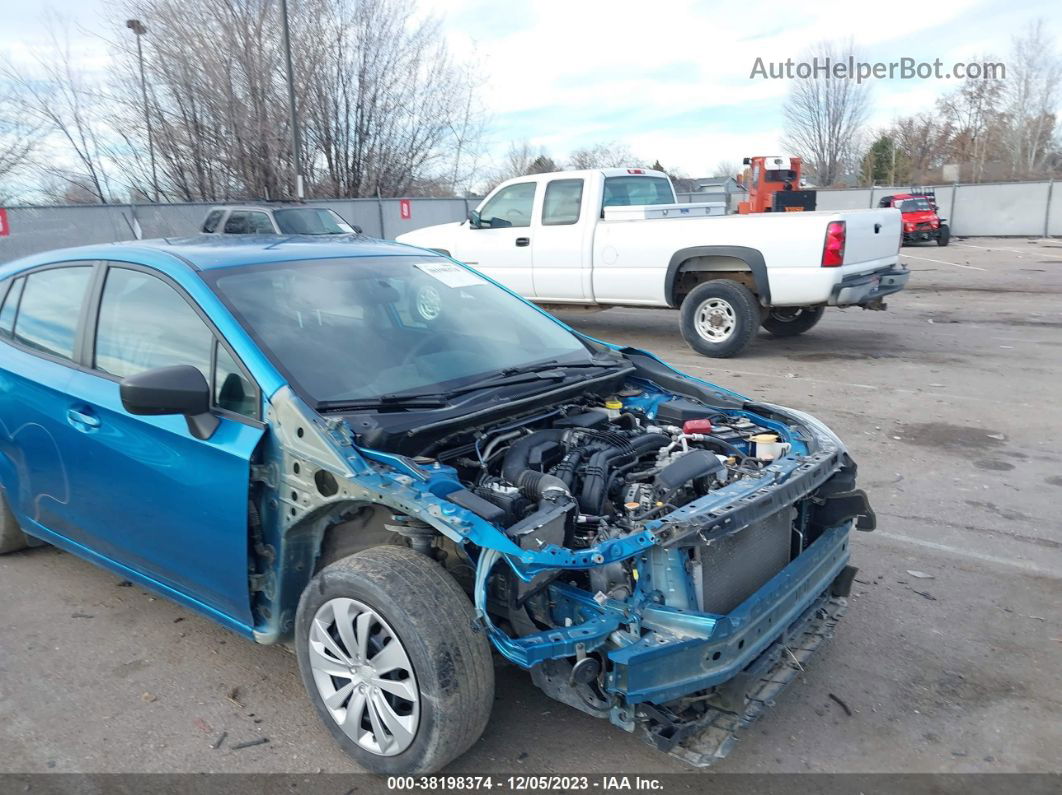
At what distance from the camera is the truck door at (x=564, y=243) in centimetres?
1034

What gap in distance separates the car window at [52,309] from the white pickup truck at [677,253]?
244 inches

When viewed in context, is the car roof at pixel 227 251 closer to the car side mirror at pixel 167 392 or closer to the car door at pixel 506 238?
the car side mirror at pixel 167 392

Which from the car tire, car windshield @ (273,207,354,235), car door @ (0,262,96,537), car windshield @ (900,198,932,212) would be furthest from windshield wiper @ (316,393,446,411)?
car windshield @ (900,198,932,212)

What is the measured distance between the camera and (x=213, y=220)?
14406 mm

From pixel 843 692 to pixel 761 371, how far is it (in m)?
5.99

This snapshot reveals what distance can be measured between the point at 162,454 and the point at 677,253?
7406mm

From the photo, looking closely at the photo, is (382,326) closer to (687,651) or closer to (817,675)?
(687,651)

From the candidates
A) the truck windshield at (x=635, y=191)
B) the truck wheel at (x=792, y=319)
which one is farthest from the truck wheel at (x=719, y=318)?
the truck windshield at (x=635, y=191)

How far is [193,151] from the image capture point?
22422 millimetres

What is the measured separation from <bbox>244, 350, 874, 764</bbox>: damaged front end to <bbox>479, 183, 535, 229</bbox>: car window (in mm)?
7726

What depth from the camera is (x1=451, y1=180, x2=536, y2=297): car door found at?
10844mm

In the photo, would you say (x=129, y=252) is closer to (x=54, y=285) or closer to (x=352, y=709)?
(x=54, y=285)

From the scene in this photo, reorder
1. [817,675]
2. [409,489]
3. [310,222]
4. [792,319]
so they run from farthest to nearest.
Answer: [310,222] < [792,319] < [817,675] < [409,489]

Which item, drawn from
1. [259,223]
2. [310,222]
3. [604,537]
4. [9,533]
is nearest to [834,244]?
[604,537]
